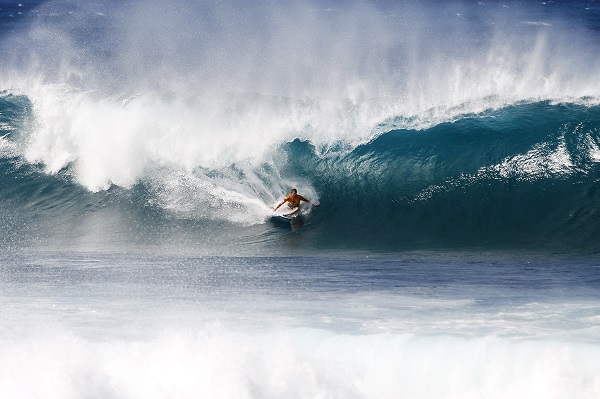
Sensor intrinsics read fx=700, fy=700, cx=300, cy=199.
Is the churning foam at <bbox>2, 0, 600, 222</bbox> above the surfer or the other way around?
above

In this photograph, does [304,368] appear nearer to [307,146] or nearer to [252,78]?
[307,146]

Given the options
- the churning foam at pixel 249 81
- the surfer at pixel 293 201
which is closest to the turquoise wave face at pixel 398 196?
the surfer at pixel 293 201

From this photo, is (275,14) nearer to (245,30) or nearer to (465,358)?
(245,30)

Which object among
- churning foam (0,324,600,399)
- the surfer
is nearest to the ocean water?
churning foam (0,324,600,399)

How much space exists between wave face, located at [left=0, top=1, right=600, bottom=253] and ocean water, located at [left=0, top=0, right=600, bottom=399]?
6cm

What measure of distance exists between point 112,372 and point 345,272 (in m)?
4.37

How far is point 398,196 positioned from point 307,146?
275 cm

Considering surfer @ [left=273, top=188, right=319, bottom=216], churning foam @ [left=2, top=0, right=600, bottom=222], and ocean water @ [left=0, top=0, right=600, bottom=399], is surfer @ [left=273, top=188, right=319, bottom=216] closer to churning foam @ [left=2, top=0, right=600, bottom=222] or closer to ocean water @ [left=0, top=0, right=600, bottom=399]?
ocean water @ [left=0, top=0, right=600, bottom=399]

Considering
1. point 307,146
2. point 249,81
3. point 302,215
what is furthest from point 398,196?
point 249,81

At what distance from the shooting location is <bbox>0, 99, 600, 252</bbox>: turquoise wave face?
42.6 ft

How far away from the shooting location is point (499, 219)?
43.4ft

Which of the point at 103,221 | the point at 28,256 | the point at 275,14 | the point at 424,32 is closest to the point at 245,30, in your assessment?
the point at 275,14

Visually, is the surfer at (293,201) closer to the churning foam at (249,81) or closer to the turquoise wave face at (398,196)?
the turquoise wave face at (398,196)

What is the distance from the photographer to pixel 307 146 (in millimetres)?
16031
